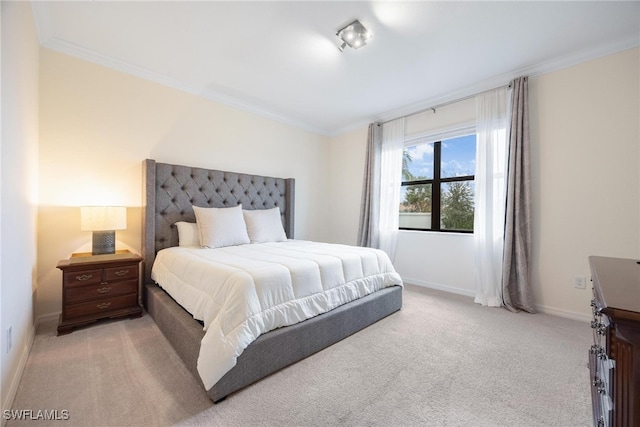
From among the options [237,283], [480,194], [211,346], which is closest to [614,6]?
[480,194]

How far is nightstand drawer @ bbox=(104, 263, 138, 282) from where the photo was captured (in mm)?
2271

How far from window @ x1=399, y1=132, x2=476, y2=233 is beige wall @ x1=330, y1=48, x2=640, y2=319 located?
2.41 ft

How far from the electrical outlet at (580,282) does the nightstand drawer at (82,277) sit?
4.43 meters

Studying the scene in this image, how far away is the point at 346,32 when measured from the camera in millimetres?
2125

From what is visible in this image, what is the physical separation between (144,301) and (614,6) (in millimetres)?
4710

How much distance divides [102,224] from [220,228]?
1000 millimetres

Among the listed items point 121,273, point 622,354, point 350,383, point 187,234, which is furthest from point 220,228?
point 622,354

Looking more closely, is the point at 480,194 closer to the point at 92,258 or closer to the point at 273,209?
the point at 273,209

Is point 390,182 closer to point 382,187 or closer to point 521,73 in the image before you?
point 382,187

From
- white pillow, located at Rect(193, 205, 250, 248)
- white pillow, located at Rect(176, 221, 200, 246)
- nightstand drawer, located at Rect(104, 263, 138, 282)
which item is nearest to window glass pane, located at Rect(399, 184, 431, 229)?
white pillow, located at Rect(193, 205, 250, 248)

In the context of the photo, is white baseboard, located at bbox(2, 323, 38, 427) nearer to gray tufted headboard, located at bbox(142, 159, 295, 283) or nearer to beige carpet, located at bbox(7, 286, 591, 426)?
beige carpet, located at bbox(7, 286, 591, 426)

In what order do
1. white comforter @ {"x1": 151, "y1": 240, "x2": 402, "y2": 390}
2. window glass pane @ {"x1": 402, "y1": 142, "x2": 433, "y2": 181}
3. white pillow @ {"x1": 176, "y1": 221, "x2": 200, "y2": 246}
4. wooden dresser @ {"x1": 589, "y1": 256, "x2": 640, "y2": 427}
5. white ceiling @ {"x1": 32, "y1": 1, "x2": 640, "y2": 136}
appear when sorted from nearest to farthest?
wooden dresser @ {"x1": 589, "y1": 256, "x2": 640, "y2": 427}, white comforter @ {"x1": 151, "y1": 240, "x2": 402, "y2": 390}, white ceiling @ {"x1": 32, "y1": 1, "x2": 640, "y2": 136}, white pillow @ {"x1": 176, "y1": 221, "x2": 200, "y2": 246}, window glass pane @ {"x1": 402, "y1": 142, "x2": 433, "y2": 181}

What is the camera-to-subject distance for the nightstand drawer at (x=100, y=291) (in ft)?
6.94

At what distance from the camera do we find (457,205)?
3447 millimetres
